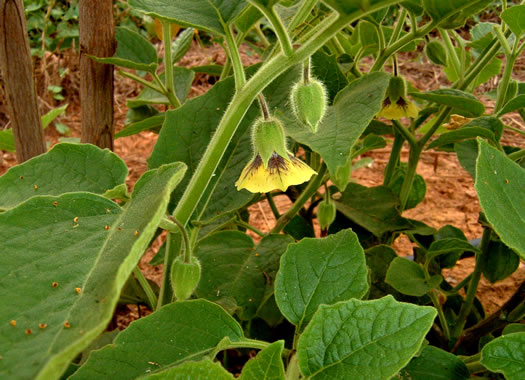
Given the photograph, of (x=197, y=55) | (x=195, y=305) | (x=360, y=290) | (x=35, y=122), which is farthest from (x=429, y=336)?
(x=197, y=55)

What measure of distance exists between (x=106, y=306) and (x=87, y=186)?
1.05ft

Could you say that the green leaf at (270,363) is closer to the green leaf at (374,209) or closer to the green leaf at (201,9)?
the green leaf at (201,9)

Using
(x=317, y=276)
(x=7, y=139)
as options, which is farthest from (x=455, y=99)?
(x=7, y=139)

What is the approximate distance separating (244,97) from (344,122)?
0.52 feet

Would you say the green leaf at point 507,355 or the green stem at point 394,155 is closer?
the green leaf at point 507,355

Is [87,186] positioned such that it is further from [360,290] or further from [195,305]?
[360,290]

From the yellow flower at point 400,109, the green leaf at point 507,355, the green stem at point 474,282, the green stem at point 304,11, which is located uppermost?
the green stem at point 304,11

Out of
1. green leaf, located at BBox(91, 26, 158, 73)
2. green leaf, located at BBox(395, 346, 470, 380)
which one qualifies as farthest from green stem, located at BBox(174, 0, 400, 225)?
green leaf, located at BBox(91, 26, 158, 73)

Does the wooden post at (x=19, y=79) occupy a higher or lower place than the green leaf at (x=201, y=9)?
lower

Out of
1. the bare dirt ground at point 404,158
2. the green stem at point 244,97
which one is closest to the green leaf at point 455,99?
the green stem at point 244,97

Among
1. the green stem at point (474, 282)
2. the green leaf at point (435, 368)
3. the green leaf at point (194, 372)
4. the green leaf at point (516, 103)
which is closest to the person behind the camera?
the green leaf at point (194, 372)

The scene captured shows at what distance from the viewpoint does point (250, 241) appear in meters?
0.85

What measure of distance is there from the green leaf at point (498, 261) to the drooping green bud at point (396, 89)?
28cm

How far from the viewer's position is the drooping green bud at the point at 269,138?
2.02 feet
